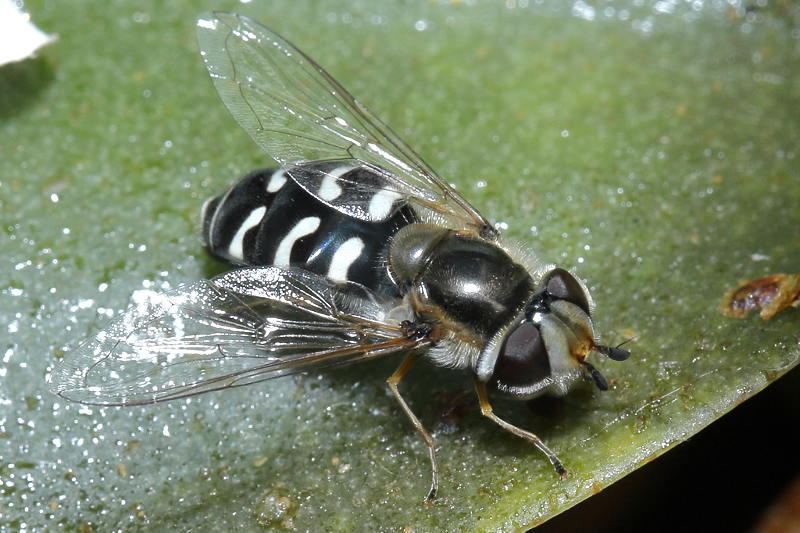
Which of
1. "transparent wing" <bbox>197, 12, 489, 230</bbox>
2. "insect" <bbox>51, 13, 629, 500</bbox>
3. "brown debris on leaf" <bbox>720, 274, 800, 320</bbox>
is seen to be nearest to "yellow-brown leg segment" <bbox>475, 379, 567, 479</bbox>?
"insect" <bbox>51, 13, 629, 500</bbox>

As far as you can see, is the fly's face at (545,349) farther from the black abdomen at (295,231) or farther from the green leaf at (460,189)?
the black abdomen at (295,231)

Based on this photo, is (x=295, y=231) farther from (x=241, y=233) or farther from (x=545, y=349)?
(x=545, y=349)

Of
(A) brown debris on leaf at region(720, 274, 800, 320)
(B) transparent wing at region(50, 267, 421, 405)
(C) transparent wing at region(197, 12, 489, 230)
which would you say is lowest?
(B) transparent wing at region(50, 267, 421, 405)

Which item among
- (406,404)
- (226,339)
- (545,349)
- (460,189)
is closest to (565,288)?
(545,349)

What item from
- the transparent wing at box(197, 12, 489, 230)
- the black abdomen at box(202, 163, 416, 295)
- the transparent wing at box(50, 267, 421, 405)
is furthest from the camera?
the transparent wing at box(197, 12, 489, 230)

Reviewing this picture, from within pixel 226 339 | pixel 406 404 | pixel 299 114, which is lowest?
pixel 406 404

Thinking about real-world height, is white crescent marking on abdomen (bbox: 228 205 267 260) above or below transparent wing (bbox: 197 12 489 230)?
below

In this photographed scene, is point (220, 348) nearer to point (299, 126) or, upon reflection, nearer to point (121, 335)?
point (121, 335)

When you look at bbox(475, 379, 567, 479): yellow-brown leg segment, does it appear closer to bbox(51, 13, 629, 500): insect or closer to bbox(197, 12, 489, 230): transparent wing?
bbox(51, 13, 629, 500): insect
